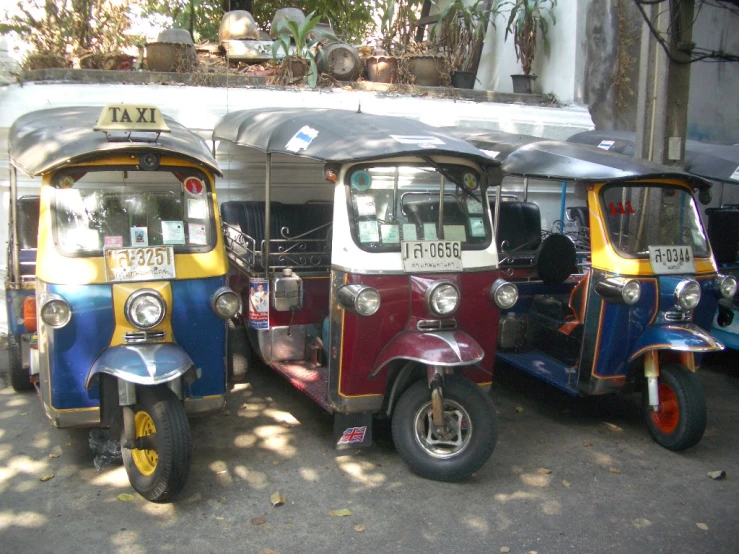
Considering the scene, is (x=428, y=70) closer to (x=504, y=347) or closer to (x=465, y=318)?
(x=504, y=347)

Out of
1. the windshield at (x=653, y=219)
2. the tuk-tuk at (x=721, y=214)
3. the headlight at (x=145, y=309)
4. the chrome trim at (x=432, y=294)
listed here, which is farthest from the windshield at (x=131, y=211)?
the tuk-tuk at (x=721, y=214)

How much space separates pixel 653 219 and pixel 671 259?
38 centimetres

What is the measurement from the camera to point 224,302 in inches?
173

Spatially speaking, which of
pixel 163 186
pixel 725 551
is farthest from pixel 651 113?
pixel 163 186

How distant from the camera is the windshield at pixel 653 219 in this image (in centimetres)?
531

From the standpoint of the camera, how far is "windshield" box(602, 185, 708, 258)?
5.31m

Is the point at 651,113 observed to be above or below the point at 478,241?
above

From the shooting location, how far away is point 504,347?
605 cm

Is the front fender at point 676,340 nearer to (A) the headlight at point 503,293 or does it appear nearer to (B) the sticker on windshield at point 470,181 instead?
(A) the headlight at point 503,293

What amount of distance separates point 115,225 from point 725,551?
12.6ft

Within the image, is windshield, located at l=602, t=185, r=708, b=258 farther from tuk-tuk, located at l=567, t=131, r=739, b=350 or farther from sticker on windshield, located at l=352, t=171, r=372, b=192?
sticker on windshield, located at l=352, t=171, r=372, b=192

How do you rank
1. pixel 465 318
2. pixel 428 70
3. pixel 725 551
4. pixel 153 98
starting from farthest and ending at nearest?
pixel 428 70
pixel 153 98
pixel 465 318
pixel 725 551

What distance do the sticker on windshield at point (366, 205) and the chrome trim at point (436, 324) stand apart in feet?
2.47

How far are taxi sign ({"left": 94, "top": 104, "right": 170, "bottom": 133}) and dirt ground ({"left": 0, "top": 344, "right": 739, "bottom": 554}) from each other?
6.76 ft
